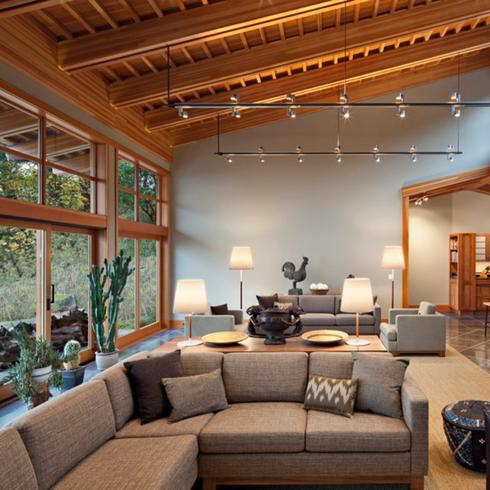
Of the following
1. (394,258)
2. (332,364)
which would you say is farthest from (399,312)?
(332,364)

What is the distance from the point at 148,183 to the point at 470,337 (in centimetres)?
700

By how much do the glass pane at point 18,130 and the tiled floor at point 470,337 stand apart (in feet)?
21.6

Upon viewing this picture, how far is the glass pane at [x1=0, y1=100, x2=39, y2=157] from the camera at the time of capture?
13.1ft

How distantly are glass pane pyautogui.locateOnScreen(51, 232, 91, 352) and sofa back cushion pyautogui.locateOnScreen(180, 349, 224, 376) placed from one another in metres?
2.64

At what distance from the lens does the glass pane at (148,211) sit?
7.37 metres

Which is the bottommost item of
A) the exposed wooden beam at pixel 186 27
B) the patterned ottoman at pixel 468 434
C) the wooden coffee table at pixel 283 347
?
the patterned ottoman at pixel 468 434

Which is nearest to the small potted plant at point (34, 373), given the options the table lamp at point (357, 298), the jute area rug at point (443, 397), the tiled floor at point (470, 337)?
the jute area rug at point (443, 397)

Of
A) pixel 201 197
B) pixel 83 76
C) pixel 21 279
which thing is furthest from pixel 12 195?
pixel 201 197

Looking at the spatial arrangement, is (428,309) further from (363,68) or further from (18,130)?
(18,130)

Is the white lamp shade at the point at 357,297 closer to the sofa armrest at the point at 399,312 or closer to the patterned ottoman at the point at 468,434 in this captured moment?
the patterned ottoman at the point at 468,434

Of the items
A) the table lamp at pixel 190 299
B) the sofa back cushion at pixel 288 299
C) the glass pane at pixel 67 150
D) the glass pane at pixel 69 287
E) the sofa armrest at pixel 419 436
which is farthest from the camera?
the sofa back cushion at pixel 288 299

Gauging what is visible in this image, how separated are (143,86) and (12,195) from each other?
2.56 m

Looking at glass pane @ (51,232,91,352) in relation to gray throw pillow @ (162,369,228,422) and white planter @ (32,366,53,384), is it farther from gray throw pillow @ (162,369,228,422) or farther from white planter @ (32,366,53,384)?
gray throw pillow @ (162,369,228,422)

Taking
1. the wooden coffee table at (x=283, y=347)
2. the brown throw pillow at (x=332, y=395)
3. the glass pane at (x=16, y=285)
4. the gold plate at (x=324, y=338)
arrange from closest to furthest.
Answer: the brown throw pillow at (x=332, y=395), the wooden coffee table at (x=283, y=347), the gold plate at (x=324, y=338), the glass pane at (x=16, y=285)
